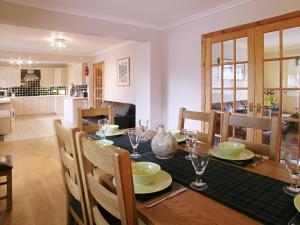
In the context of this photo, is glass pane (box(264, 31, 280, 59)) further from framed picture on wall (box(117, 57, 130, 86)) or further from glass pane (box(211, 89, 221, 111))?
framed picture on wall (box(117, 57, 130, 86))

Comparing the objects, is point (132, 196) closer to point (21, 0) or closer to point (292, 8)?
point (292, 8)

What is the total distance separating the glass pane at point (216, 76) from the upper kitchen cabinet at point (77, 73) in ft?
17.7

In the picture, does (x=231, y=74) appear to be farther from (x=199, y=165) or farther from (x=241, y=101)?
(x=199, y=165)

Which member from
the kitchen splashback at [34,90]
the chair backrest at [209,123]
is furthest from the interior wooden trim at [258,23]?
the kitchen splashback at [34,90]

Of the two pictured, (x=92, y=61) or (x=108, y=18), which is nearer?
(x=108, y=18)

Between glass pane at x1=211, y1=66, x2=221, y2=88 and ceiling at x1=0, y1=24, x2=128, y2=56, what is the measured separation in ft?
9.16

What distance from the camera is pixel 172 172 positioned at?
128 centimetres

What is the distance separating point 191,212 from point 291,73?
7.62 ft

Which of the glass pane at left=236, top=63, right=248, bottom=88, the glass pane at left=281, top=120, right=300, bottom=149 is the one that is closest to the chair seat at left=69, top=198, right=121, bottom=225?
the glass pane at left=281, top=120, right=300, bottom=149

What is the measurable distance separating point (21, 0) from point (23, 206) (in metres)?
2.42

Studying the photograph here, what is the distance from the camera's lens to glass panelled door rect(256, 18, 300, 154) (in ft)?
8.30

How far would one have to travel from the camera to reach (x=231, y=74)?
3146 millimetres

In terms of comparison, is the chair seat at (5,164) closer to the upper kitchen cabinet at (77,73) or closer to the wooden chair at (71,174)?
the wooden chair at (71,174)

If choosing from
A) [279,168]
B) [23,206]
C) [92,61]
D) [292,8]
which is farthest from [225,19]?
[92,61]
